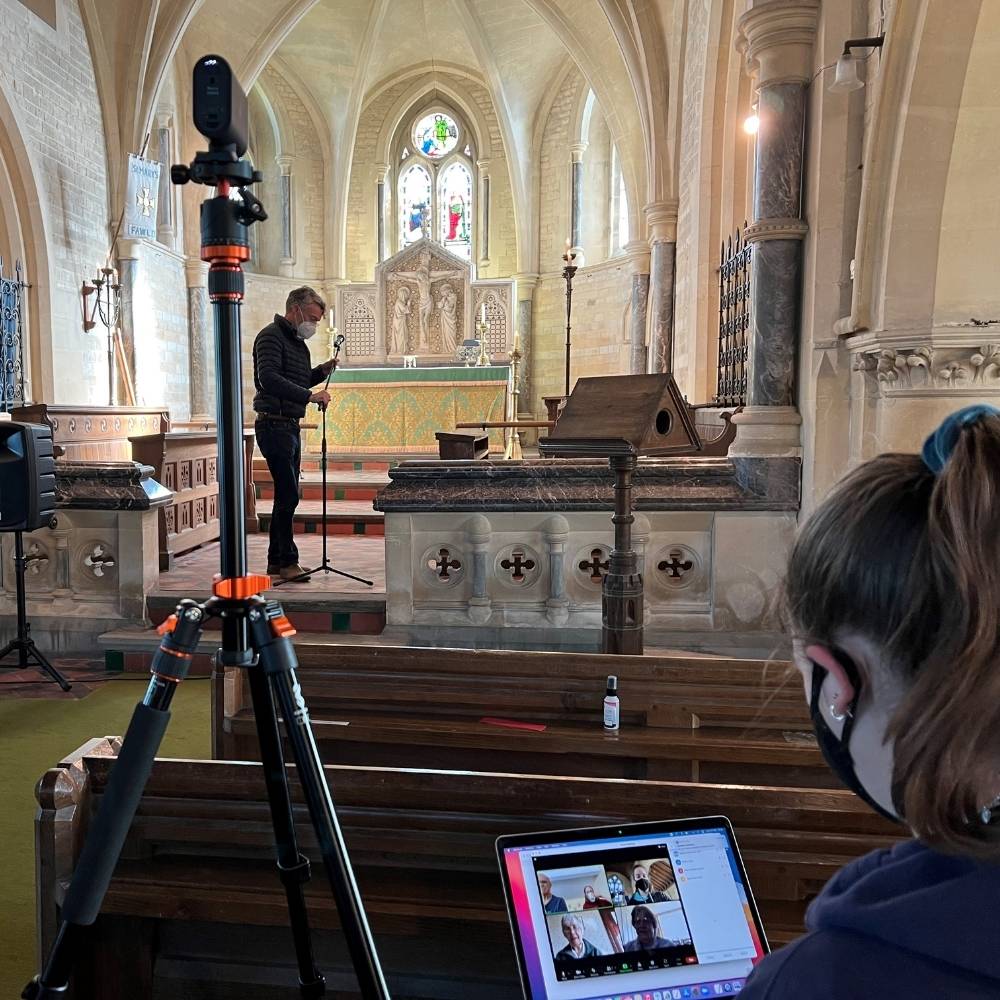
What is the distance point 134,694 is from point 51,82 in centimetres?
847

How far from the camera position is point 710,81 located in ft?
24.3

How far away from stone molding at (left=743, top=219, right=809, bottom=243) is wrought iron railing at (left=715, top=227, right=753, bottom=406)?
5.09ft

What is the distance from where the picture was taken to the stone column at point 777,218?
13.6 feet

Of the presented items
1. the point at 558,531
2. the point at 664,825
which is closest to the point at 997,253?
the point at 558,531

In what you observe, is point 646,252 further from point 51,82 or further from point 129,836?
point 129,836

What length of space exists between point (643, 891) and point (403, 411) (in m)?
10.1

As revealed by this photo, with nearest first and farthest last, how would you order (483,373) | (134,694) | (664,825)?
(664,825), (134,694), (483,373)

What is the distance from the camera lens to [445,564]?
14.3 feet

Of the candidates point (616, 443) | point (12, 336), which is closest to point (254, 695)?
point (616, 443)

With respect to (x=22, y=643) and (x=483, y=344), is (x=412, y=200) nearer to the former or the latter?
(x=483, y=344)

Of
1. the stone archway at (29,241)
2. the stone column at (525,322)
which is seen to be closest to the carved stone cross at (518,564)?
the stone archway at (29,241)

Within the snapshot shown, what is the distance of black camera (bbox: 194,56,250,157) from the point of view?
1128mm

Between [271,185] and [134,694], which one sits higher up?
[271,185]

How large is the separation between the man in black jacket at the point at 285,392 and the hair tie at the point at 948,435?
13.5 ft
